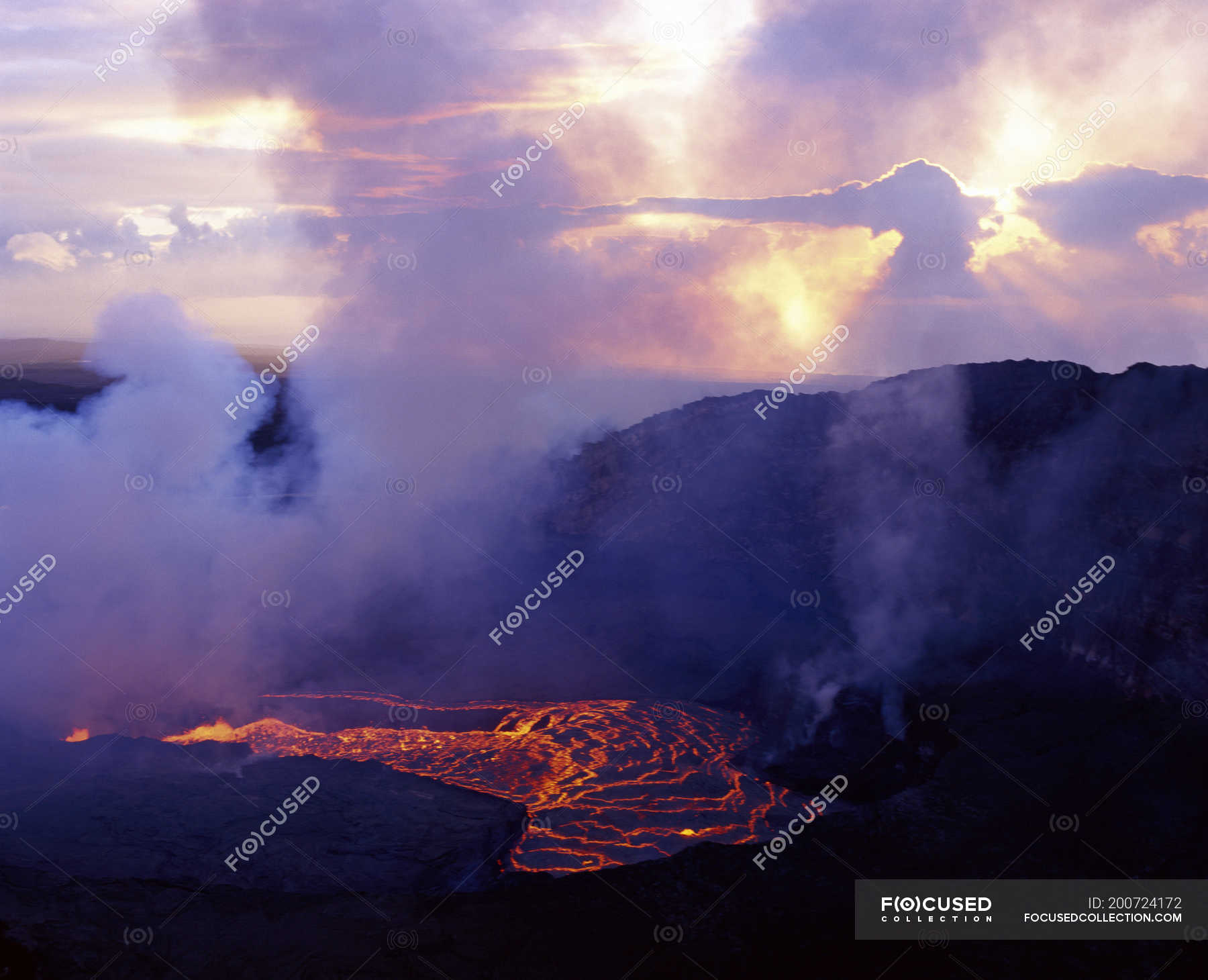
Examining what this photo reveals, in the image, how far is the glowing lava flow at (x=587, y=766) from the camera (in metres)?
20.3

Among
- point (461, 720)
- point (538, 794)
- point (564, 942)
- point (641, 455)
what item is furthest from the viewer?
point (641, 455)

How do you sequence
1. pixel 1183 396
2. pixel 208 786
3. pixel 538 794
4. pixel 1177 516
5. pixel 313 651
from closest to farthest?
1. pixel 208 786
2. pixel 538 794
3. pixel 1177 516
4. pixel 313 651
5. pixel 1183 396

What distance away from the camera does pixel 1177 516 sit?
2959 centimetres

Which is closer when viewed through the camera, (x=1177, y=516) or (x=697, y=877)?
(x=697, y=877)

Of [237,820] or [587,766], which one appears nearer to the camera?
[237,820]

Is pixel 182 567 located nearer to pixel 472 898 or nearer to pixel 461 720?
pixel 461 720

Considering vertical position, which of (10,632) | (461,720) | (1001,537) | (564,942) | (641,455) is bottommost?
(564,942)

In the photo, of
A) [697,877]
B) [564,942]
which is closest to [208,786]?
[564,942]

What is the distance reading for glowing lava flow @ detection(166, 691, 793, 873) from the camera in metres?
20.3

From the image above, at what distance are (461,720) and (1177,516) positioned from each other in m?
25.1

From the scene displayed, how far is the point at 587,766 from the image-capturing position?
24.0 m

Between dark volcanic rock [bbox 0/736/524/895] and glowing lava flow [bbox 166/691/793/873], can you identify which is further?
glowing lava flow [bbox 166/691/793/873]

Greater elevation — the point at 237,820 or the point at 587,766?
the point at 587,766

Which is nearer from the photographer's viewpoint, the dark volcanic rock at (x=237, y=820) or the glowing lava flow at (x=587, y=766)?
the dark volcanic rock at (x=237, y=820)
